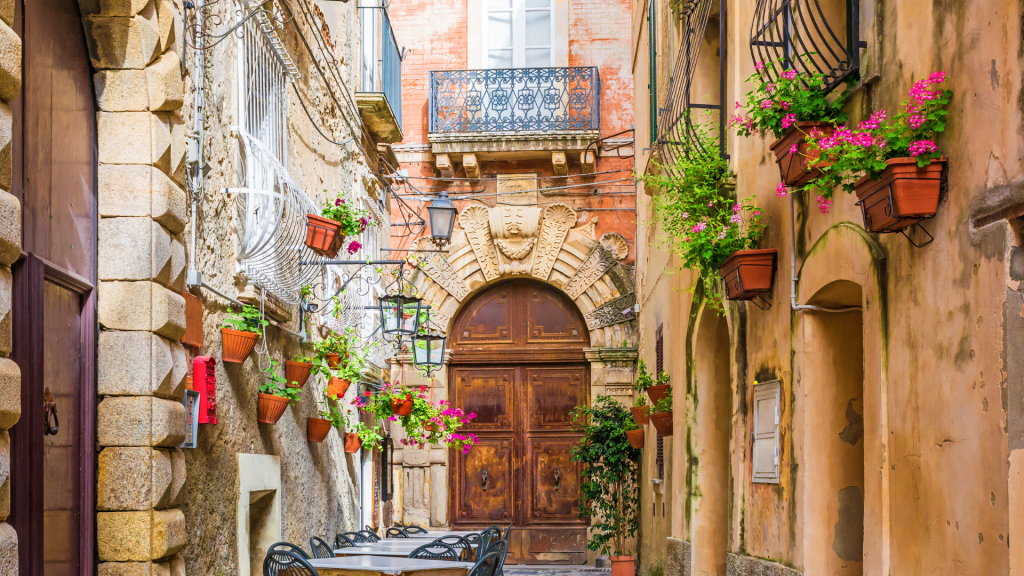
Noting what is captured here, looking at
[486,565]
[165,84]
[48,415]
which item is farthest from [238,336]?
[486,565]

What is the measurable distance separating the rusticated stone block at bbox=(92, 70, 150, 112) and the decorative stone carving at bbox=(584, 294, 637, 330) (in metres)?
9.60

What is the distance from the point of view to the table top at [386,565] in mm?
6203

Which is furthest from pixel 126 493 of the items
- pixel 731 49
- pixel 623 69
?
pixel 623 69

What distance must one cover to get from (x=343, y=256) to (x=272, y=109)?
2.72m

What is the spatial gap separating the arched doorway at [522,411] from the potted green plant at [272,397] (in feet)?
24.6

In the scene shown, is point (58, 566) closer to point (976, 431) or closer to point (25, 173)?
point (25, 173)

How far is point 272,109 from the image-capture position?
752 cm

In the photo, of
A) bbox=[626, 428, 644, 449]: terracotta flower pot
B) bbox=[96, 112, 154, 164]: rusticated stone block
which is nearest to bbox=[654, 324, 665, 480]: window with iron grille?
bbox=[626, 428, 644, 449]: terracotta flower pot

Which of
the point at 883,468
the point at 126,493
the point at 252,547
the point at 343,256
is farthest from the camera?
the point at 343,256

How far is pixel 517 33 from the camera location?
14.9 metres

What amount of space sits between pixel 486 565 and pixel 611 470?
610cm

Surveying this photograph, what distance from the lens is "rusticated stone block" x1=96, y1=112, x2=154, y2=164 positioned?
4.83m

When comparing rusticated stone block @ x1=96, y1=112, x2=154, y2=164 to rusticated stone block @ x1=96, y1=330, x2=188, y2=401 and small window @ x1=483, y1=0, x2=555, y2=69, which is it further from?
small window @ x1=483, y1=0, x2=555, y2=69

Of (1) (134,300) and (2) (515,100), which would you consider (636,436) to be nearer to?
(2) (515,100)
